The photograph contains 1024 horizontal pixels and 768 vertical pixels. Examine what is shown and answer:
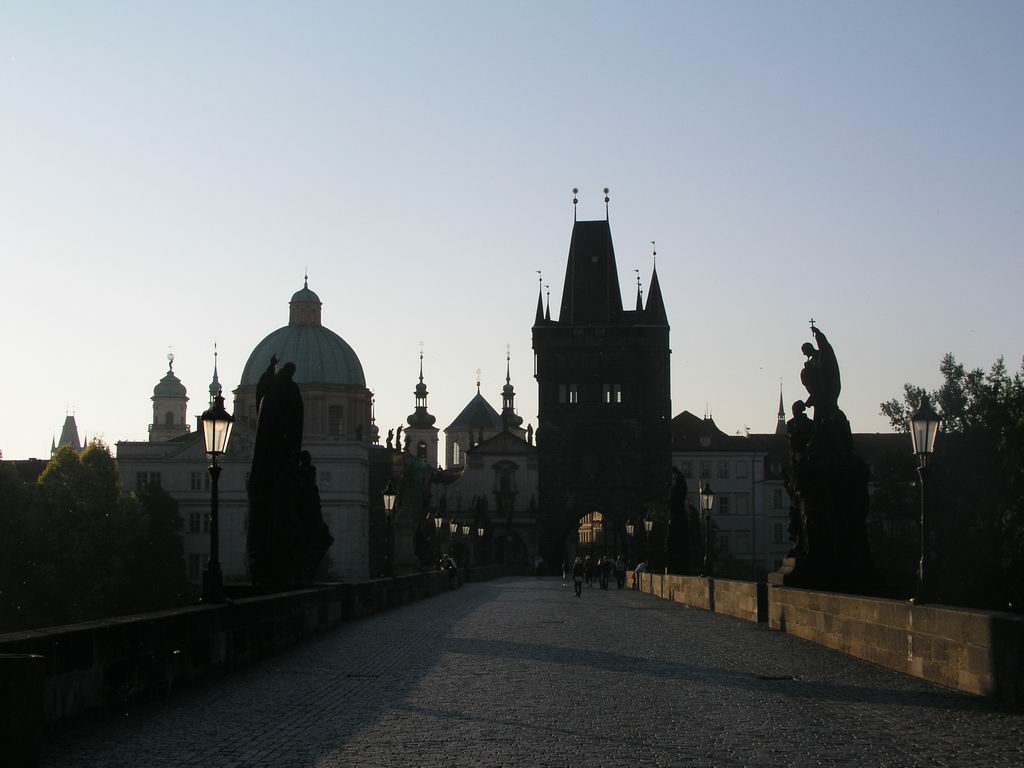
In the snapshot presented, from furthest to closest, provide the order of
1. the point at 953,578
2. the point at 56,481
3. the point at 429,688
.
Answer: the point at 56,481 < the point at 953,578 < the point at 429,688

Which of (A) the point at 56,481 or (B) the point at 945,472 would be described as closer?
(B) the point at 945,472

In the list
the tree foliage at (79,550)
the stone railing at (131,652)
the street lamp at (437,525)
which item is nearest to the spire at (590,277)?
the tree foliage at (79,550)

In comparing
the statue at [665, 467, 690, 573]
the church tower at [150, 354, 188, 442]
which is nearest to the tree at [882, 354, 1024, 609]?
the statue at [665, 467, 690, 573]

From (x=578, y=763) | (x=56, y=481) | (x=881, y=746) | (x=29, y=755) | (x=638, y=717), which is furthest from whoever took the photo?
(x=56, y=481)

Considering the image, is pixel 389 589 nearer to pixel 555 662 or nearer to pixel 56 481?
pixel 555 662

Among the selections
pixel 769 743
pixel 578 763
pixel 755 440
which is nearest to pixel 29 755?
pixel 578 763

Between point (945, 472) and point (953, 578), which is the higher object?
point (945, 472)

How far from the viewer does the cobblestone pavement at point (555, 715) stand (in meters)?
10.3

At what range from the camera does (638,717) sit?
12.5 meters

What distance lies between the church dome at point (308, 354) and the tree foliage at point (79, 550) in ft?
110

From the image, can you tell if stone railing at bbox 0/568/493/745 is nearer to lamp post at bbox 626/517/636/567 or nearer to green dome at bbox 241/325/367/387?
lamp post at bbox 626/517/636/567

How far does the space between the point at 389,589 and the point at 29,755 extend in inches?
1105

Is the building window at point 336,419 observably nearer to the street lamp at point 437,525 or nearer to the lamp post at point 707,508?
the street lamp at point 437,525

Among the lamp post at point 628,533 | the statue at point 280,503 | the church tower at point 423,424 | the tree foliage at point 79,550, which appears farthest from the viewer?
the church tower at point 423,424
